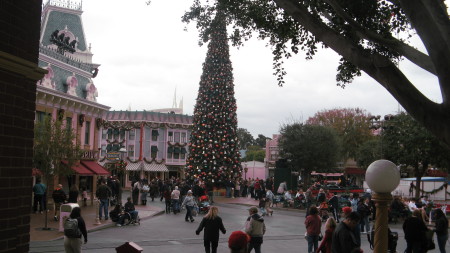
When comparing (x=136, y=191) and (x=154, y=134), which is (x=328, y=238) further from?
(x=154, y=134)

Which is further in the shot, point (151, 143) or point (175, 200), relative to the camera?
point (151, 143)

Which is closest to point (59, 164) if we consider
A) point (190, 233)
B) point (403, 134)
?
point (190, 233)

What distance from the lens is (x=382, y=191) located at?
6746 millimetres

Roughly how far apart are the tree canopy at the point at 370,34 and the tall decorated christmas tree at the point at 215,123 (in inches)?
1151

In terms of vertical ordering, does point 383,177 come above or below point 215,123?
below

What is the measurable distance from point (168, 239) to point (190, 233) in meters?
1.85

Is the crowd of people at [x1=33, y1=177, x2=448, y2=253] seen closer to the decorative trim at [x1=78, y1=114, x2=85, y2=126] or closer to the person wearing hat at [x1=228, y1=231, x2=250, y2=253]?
the person wearing hat at [x1=228, y1=231, x2=250, y2=253]

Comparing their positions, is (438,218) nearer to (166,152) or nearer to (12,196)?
(12,196)

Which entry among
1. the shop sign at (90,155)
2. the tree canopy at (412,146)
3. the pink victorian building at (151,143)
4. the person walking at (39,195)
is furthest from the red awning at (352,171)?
the person walking at (39,195)

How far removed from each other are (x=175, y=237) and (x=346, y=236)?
9787 mm

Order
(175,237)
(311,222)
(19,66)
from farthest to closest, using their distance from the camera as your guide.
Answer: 1. (175,237)
2. (311,222)
3. (19,66)

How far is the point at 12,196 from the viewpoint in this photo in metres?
5.83

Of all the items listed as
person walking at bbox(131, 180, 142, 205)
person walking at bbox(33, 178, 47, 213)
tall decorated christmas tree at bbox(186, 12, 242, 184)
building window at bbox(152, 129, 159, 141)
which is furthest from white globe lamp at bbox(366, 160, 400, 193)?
building window at bbox(152, 129, 159, 141)

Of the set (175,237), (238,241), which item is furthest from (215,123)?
(238,241)
